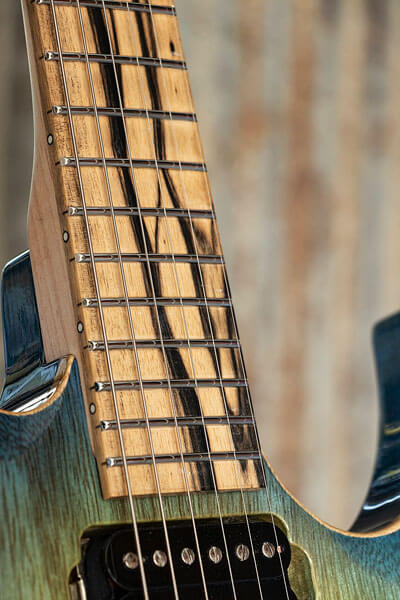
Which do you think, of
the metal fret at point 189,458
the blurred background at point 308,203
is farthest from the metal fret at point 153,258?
the blurred background at point 308,203

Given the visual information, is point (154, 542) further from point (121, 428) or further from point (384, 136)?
point (384, 136)

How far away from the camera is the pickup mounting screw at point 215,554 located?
460 millimetres

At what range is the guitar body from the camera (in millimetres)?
414

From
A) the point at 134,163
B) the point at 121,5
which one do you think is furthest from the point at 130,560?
the point at 121,5

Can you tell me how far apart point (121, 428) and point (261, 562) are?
12cm

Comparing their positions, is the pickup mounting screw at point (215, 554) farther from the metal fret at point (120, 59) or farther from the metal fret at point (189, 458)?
the metal fret at point (120, 59)

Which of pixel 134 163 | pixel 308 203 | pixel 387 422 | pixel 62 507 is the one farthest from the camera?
pixel 308 203

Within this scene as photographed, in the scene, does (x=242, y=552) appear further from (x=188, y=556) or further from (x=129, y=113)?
(x=129, y=113)

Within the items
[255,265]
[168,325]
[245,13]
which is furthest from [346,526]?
[168,325]

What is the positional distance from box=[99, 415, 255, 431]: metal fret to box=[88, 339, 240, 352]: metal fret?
1.8 inches

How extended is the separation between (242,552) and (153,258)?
191 mm

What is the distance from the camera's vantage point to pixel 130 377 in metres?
0.48

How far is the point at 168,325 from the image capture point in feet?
1.67

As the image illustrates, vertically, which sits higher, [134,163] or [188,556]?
[134,163]
